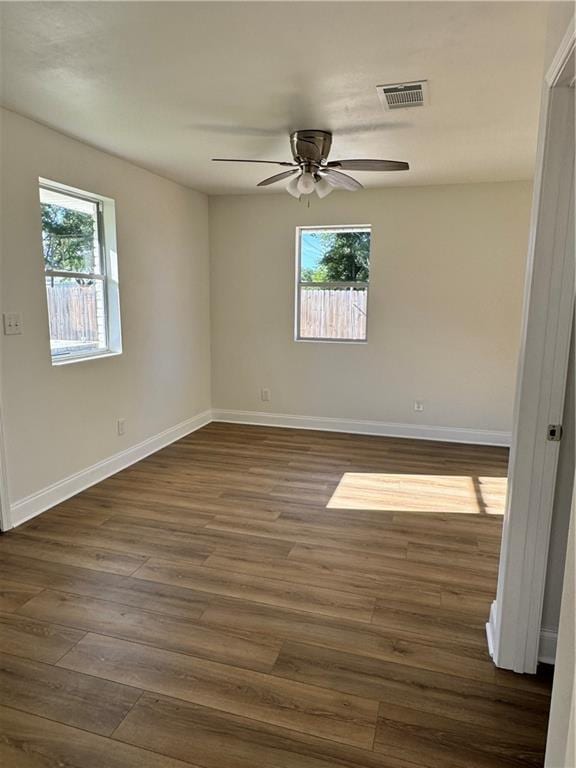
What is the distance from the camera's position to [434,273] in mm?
4660

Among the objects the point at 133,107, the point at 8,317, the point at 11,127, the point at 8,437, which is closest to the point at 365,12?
the point at 133,107

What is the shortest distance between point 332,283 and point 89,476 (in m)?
3.01

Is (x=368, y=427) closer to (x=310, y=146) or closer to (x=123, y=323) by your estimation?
(x=123, y=323)

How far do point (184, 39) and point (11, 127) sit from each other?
1426 mm

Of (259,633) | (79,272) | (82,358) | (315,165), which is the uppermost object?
(315,165)

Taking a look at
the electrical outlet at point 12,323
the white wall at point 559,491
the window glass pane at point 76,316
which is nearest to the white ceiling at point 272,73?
the white wall at point 559,491

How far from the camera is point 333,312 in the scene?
199 inches

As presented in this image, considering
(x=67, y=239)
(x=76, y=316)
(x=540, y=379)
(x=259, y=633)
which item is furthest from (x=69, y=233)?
(x=540, y=379)

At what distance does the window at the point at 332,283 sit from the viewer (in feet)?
16.1

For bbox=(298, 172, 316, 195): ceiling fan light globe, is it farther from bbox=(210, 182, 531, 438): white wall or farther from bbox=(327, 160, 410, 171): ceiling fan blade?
bbox=(210, 182, 531, 438): white wall

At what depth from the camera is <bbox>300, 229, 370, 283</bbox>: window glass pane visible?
4.89 meters

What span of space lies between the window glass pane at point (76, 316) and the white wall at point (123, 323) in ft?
0.52

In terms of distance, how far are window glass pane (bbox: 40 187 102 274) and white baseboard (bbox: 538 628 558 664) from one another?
3.42 meters

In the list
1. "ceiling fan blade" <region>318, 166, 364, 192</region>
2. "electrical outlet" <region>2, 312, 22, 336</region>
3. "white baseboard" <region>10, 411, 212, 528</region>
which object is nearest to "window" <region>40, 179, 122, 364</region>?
"electrical outlet" <region>2, 312, 22, 336</region>
